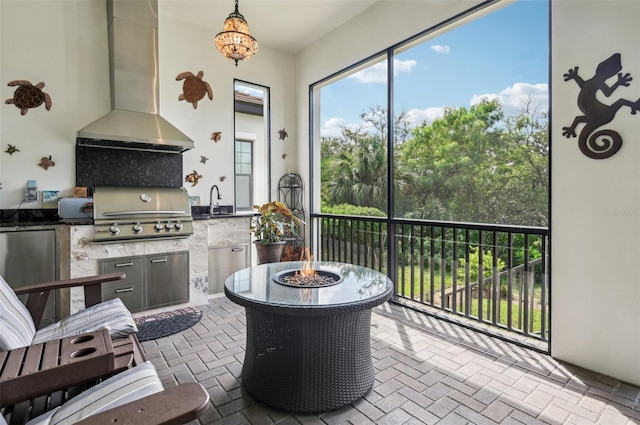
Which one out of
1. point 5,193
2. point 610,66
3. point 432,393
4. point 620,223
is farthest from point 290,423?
point 5,193

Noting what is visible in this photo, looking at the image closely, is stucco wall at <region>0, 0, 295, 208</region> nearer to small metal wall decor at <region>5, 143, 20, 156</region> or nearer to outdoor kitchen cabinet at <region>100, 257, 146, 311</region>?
small metal wall decor at <region>5, 143, 20, 156</region>

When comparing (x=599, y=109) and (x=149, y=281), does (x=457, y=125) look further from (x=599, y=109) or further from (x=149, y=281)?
(x=149, y=281)

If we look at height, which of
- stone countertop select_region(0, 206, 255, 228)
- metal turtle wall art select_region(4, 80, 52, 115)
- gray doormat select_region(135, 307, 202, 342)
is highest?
metal turtle wall art select_region(4, 80, 52, 115)

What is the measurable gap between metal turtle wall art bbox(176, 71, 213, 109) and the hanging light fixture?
5.52 feet

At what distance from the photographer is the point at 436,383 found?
2154 mm

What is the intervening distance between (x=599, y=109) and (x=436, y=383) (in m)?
2.12

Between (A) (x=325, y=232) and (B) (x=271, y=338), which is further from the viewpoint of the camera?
(A) (x=325, y=232)

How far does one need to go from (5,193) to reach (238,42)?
2.83 metres

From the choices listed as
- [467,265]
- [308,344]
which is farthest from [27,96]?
[467,265]

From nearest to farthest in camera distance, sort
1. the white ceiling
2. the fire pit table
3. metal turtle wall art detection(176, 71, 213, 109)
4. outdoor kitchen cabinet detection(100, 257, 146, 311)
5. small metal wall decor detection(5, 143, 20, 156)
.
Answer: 1. the fire pit table
2. outdoor kitchen cabinet detection(100, 257, 146, 311)
3. small metal wall decor detection(5, 143, 20, 156)
4. the white ceiling
5. metal turtle wall art detection(176, 71, 213, 109)

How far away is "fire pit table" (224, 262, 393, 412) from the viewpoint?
5.90ft

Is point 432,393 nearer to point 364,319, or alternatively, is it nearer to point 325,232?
point 364,319

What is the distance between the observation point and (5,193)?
3371 millimetres

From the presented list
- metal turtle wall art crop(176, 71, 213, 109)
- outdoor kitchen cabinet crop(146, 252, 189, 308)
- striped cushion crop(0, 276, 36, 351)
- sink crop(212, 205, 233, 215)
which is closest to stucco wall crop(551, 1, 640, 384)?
striped cushion crop(0, 276, 36, 351)
